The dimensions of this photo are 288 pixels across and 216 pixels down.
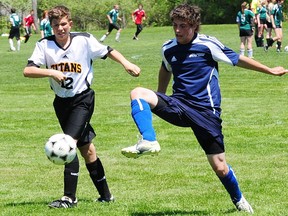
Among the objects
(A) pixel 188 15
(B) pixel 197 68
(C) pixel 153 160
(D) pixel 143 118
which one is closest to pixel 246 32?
(C) pixel 153 160

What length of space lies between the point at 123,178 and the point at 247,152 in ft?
7.71

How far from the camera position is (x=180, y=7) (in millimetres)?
6750

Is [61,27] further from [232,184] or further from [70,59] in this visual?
[232,184]

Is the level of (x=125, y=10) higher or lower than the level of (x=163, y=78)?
lower

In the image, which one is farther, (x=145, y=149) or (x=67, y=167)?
(x=67, y=167)

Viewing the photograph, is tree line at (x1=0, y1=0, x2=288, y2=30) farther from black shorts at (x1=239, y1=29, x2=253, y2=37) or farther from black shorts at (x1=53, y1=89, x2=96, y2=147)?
black shorts at (x1=53, y1=89, x2=96, y2=147)

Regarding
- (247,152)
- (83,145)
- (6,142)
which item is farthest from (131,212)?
(6,142)

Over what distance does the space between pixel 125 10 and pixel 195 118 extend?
63.2 m

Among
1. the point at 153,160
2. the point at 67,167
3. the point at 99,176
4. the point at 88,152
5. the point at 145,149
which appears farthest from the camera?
the point at 153,160

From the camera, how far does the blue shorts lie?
6.58 meters

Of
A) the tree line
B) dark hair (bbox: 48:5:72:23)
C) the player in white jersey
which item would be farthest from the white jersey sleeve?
the tree line

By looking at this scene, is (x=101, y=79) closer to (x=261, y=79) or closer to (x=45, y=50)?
(x=261, y=79)

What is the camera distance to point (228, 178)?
6.89 meters

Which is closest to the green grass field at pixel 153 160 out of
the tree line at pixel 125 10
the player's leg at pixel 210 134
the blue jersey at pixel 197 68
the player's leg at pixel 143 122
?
the player's leg at pixel 210 134
